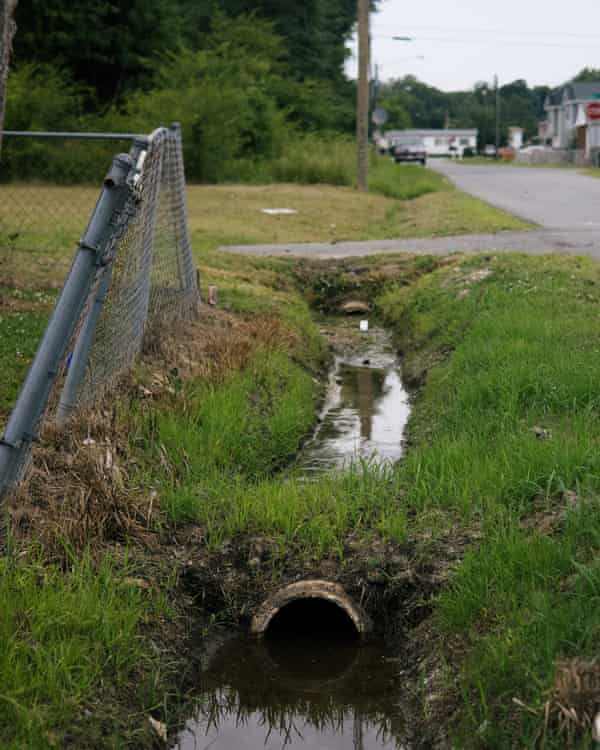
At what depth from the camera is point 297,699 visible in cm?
451

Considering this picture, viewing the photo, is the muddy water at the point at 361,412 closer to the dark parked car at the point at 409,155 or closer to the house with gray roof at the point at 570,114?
the dark parked car at the point at 409,155

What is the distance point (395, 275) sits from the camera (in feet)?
42.8

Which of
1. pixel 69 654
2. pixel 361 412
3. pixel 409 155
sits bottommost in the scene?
pixel 409 155

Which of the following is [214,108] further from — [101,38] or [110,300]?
[110,300]

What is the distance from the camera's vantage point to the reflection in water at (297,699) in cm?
418

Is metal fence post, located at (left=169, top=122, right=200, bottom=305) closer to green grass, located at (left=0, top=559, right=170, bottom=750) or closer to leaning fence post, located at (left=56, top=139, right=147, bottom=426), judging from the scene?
leaning fence post, located at (left=56, top=139, right=147, bottom=426)

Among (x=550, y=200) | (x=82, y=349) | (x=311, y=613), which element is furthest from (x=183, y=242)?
(x=550, y=200)

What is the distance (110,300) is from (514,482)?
2451mm

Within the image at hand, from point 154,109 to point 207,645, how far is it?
26.9 metres

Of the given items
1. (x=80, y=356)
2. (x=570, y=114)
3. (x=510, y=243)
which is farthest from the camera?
(x=570, y=114)

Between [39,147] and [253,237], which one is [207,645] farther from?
[39,147]

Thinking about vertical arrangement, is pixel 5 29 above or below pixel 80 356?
above

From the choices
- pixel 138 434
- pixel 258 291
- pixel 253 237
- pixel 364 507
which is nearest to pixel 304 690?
pixel 364 507

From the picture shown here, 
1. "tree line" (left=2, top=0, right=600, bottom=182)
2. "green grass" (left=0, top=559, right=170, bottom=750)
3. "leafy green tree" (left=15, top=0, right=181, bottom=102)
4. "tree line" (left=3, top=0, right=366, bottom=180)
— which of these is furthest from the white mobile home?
"green grass" (left=0, top=559, right=170, bottom=750)
